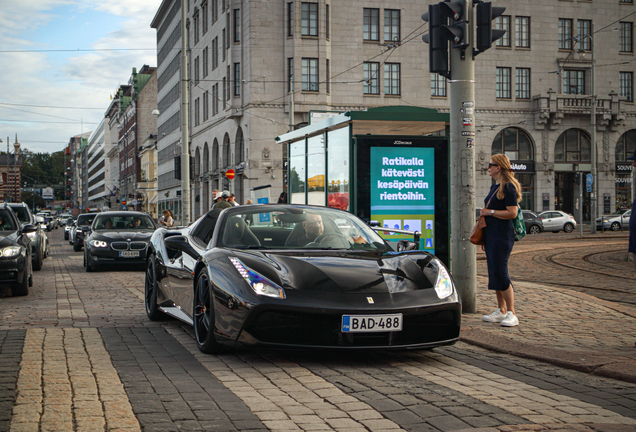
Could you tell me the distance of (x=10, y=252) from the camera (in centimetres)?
1073

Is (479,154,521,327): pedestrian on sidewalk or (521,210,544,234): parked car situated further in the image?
(521,210,544,234): parked car

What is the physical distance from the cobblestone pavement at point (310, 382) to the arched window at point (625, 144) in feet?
150

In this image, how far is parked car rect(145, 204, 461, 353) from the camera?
5219mm

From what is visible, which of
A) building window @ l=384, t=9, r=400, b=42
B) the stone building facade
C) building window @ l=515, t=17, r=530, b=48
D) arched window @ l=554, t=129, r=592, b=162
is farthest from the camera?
arched window @ l=554, t=129, r=592, b=162

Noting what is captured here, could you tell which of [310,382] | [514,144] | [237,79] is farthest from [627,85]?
[310,382]

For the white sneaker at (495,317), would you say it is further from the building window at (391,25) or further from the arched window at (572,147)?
the arched window at (572,147)

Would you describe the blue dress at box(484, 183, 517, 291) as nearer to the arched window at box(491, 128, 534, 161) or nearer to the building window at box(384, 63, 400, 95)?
the building window at box(384, 63, 400, 95)

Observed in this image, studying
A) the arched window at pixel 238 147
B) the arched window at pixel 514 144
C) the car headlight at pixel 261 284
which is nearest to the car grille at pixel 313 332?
the car headlight at pixel 261 284

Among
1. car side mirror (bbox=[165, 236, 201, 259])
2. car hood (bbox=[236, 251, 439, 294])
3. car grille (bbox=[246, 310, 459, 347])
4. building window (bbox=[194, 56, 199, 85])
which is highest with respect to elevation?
building window (bbox=[194, 56, 199, 85])

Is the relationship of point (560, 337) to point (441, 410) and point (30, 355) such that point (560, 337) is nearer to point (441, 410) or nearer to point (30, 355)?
point (441, 410)

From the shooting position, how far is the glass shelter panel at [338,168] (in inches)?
478

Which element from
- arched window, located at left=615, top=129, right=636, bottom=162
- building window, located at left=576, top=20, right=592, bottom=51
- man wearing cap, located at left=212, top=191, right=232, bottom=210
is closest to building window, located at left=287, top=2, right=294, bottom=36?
building window, located at left=576, top=20, right=592, bottom=51

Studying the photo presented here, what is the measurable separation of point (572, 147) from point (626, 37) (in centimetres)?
864

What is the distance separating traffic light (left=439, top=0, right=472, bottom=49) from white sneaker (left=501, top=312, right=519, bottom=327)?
10.3 ft
